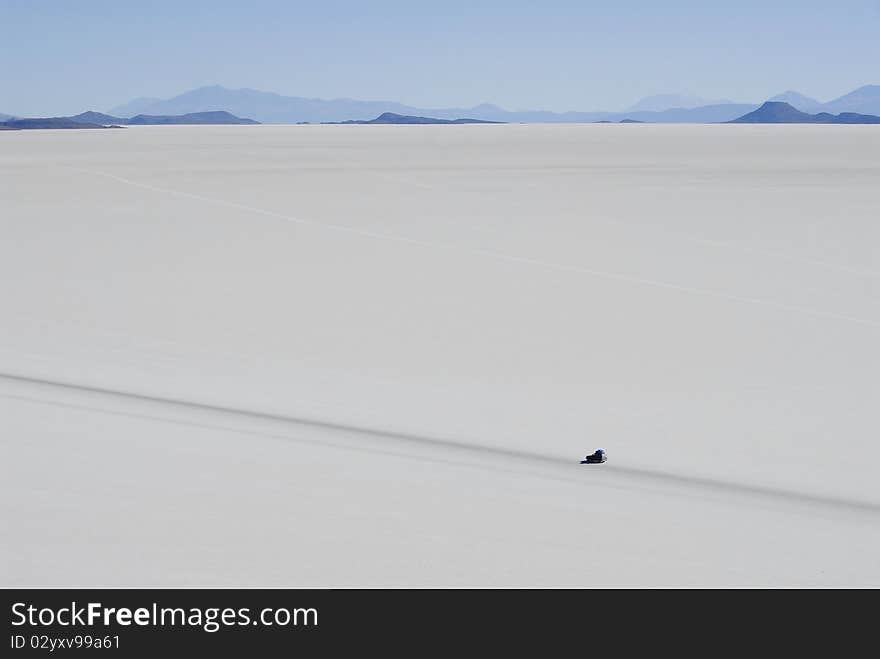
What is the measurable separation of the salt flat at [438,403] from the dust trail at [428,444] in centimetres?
2

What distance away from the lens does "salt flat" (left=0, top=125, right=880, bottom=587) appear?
13.0 feet

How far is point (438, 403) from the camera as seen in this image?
5922mm

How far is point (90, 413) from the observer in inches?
219

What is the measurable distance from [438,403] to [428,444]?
27.9 inches

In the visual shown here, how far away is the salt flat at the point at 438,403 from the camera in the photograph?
3977 millimetres

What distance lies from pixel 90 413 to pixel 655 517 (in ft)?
9.74
